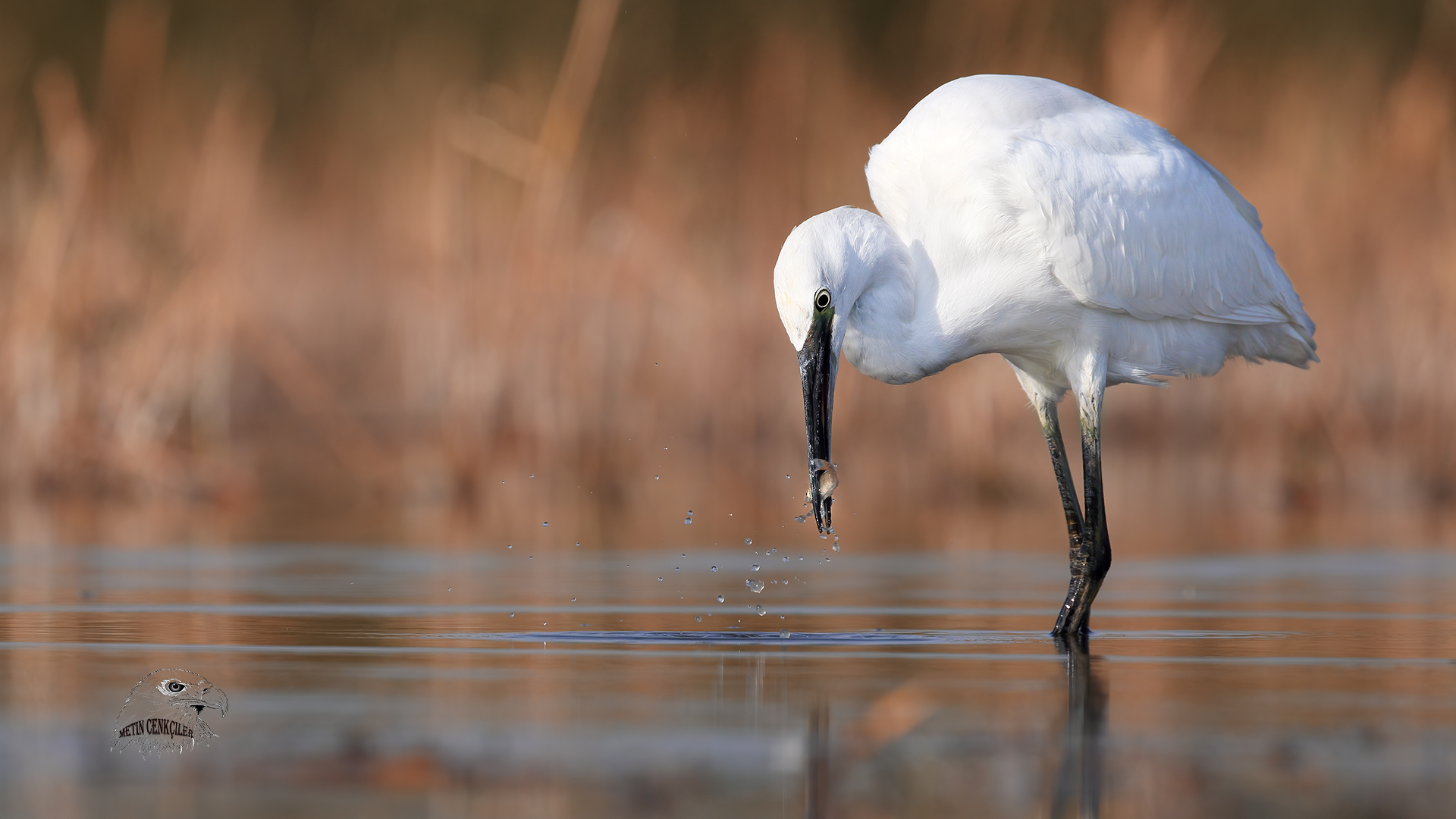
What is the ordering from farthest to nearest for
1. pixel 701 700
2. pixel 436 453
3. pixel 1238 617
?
Answer: pixel 436 453
pixel 1238 617
pixel 701 700

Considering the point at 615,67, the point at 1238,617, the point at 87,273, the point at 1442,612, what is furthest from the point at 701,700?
the point at 615,67

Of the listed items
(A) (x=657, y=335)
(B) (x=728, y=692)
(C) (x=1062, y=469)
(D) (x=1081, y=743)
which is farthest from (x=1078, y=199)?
(A) (x=657, y=335)

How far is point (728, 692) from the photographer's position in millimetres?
5090

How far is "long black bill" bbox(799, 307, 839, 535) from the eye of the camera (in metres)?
6.47

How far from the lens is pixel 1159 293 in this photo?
7.73 metres

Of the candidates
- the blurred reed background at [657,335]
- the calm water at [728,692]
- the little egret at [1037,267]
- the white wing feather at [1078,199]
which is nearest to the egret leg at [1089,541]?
the little egret at [1037,267]

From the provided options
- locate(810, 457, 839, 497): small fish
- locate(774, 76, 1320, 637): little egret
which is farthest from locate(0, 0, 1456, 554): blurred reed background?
locate(810, 457, 839, 497): small fish

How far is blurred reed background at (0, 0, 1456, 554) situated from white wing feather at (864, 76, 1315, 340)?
2006mm

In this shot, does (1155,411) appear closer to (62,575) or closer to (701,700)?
(62,575)

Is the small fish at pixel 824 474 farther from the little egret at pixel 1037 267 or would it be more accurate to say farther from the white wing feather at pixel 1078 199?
the white wing feather at pixel 1078 199

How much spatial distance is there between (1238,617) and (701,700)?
2666 millimetres

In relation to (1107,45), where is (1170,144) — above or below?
below

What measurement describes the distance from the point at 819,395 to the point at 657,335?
6794 mm

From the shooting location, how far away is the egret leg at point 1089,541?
686cm
